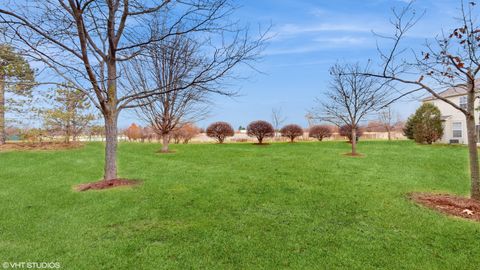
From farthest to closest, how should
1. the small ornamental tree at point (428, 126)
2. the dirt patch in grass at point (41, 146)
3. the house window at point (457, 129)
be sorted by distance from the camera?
the house window at point (457, 129) < the small ornamental tree at point (428, 126) < the dirt patch in grass at point (41, 146)

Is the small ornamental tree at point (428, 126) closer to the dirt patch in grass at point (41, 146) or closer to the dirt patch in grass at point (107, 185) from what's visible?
the dirt patch in grass at point (107, 185)

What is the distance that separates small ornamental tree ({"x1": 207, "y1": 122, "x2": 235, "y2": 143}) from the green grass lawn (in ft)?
48.9

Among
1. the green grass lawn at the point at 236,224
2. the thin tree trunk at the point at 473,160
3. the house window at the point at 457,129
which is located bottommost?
the green grass lawn at the point at 236,224

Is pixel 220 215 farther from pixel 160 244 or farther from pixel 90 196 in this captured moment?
pixel 90 196

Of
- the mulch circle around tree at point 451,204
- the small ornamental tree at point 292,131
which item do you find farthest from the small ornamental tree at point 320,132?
the mulch circle around tree at point 451,204

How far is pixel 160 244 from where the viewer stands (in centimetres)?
366

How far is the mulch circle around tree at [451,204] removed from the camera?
4.92 m

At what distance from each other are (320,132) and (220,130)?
996 centimetres

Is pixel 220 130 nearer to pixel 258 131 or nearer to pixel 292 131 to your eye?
pixel 258 131

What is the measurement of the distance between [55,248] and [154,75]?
1290cm

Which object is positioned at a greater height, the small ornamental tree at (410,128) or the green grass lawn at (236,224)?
the small ornamental tree at (410,128)

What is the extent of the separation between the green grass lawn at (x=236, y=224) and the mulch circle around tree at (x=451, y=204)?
0.30 meters

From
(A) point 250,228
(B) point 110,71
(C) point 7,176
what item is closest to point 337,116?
(B) point 110,71

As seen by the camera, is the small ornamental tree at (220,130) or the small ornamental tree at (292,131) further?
the small ornamental tree at (292,131)
